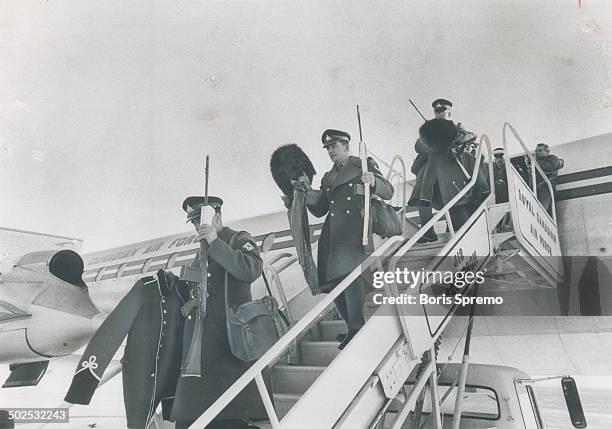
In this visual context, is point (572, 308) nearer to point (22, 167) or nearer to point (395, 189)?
point (395, 189)

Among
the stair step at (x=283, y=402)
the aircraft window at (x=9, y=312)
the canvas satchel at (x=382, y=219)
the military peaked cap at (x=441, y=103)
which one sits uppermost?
the military peaked cap at (x=441, y=103)

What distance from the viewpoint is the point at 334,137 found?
2.17 m

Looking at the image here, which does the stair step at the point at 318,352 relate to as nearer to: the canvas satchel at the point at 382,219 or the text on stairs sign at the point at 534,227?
the canvas satchel at the point at 382,219

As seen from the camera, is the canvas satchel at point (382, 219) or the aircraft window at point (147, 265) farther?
the aircraft window at point (147, 265)

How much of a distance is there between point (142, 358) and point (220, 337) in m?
0.31

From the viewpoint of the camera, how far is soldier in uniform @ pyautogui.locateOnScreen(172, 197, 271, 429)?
1873 millimetres

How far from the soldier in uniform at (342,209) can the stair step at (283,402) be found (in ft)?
0.96

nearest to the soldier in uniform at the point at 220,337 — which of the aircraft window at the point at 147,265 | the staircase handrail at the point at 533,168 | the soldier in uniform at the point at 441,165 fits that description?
the aircraft window at the point at 147,265

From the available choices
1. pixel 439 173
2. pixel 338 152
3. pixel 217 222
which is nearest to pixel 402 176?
pixel 439 173

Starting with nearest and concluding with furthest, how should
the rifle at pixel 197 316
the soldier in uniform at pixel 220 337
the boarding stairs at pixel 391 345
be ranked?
the boarding stairs at pixel 391 345
the soldier in uniform at pixel 220 337
the rifle at pixel 197 316

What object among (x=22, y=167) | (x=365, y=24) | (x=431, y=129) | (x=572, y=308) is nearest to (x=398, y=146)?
(x=431, y=129)

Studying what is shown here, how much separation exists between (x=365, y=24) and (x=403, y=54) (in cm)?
20

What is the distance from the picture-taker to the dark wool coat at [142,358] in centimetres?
200

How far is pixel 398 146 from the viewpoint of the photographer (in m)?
2.18
